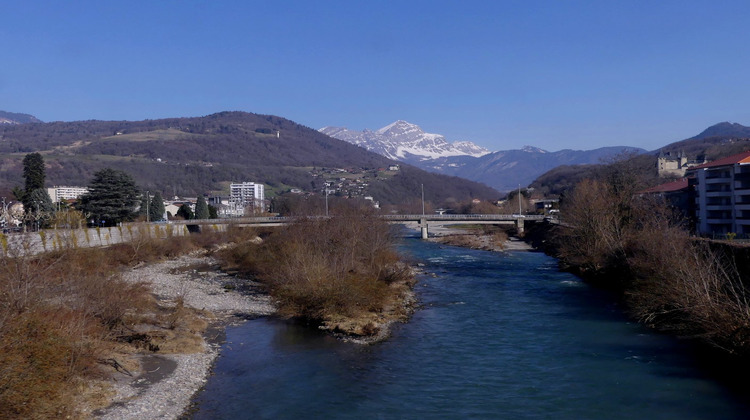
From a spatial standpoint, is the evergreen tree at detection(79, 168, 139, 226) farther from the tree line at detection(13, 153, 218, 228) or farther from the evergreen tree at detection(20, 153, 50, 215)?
the evergreen tree at detection(20, 153, 50, 215)

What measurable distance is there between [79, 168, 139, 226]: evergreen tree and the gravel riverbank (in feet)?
76.6

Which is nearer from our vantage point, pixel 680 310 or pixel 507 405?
pixel 507 405

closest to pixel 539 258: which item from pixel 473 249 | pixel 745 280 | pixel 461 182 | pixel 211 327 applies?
pixel 473 249

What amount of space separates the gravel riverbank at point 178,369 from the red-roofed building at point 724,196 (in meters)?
26.0

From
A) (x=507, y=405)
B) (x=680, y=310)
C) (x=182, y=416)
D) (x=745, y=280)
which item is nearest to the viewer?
(x=182, y=416)

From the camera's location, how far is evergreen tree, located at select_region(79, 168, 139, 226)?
4859 centimetres

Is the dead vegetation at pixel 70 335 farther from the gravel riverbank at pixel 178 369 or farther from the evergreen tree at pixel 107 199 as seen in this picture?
the evergreen tree at pixel 107 199

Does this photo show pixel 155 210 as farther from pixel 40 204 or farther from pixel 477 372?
pixel 477 372

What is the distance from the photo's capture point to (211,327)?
64.3ft

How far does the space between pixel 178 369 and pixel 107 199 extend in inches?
1530

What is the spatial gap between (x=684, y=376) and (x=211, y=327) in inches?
554

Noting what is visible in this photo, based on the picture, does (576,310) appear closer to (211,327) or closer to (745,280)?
(745,280)

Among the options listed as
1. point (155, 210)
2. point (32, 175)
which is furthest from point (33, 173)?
point (155, 210)

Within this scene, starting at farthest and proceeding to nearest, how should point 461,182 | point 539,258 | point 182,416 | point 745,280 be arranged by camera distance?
point 461,182 < point 539,258 < point 745,280 < point 182,416
